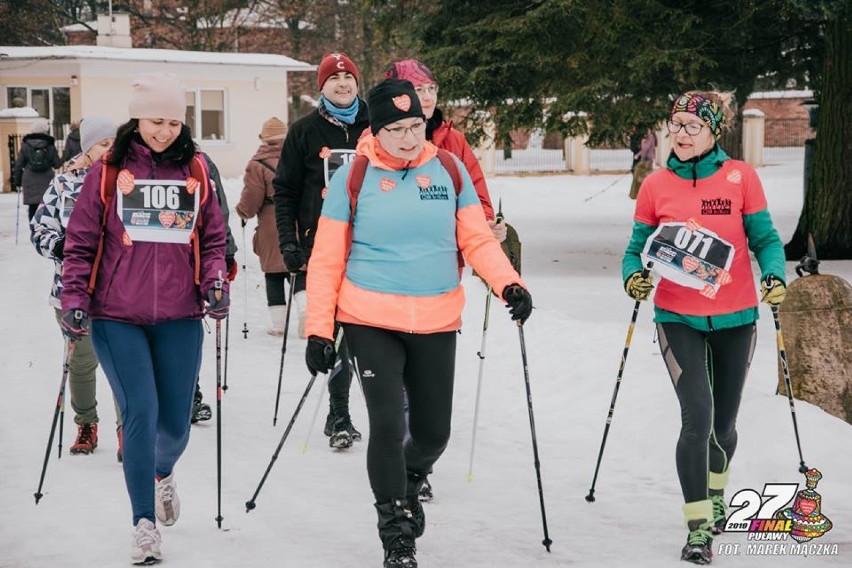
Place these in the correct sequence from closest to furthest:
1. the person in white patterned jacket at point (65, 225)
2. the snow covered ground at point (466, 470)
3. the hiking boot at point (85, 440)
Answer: the snow covered ground at point (466, 470)
the person in white patterned jacket at point (65, 225)
the hiking boot at point (85, 440)

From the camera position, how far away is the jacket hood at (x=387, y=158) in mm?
5371

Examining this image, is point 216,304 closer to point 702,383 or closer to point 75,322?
point 75,322

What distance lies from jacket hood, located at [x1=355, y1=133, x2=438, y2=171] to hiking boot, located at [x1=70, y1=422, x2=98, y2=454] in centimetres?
307

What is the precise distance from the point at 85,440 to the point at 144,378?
2.34 meters

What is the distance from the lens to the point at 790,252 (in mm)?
17422

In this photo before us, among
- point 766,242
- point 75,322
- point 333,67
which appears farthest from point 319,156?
point 766,242

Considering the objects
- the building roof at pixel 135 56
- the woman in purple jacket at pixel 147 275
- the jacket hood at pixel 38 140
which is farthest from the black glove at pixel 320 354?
the building roof at pixel 135 56

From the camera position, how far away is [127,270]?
17.9 ft

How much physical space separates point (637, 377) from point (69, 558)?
4.45 metres

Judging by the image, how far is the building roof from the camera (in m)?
36.8

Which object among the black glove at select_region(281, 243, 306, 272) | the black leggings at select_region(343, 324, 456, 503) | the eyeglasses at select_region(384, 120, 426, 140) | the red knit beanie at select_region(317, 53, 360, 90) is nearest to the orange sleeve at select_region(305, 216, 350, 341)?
the black leggings at select_region(343, 324, 456, 503)

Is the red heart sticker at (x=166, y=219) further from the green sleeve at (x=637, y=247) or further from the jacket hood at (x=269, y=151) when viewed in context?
the jacket hood at (x=269, y=151)

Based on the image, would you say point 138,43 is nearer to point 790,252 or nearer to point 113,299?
point 790,252

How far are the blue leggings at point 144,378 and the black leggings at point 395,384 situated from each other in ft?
2.54
